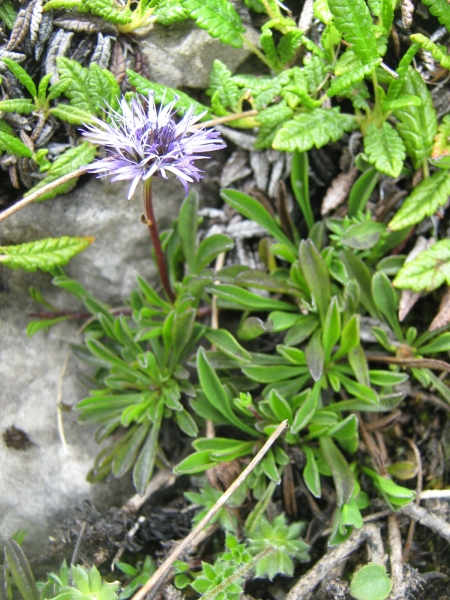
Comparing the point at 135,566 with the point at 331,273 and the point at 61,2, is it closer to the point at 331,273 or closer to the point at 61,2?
the point at 331,273

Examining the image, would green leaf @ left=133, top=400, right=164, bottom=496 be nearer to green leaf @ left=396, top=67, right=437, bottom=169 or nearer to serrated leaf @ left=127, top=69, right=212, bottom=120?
serrated leaf @ left=127, top=69, right=212, bottom=120

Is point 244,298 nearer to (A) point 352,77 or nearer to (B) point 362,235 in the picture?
(B) point 362,235

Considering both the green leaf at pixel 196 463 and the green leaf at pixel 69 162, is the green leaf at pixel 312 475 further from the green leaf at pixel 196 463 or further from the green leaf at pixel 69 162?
the green leaf at pixel 69 162

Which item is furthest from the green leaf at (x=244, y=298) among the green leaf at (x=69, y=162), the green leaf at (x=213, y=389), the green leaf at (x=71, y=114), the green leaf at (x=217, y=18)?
the green leaf at (x=217, y=18)

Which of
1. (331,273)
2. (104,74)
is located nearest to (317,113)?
(331,273)

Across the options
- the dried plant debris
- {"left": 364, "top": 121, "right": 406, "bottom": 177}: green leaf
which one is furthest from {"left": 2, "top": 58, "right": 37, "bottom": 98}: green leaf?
{"left": 364, "top": 121, "right": 406, "bottom": 177}: green leaf

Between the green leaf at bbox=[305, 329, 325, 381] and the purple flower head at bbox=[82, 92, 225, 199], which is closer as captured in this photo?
the purple flower head at bbox=[82, 92, 225, 199]

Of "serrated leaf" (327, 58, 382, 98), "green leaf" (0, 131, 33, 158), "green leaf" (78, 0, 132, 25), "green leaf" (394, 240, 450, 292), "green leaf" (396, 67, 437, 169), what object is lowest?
"green leaf" (394, 240, 450, 292)

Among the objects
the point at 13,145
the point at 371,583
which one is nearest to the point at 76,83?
the point at 13,145
